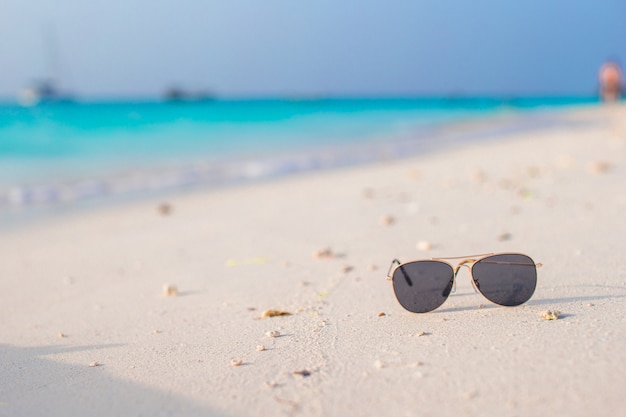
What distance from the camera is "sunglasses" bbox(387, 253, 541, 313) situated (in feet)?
8.54

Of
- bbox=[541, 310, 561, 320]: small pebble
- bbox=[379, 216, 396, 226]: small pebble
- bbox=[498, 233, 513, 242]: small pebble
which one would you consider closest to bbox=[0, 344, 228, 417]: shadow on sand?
bbox=[541, 310, 561, 320]: small pebble

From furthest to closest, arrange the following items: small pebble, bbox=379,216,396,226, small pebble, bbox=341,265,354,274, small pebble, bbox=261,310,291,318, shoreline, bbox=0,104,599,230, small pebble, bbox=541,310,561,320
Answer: shoreline, bbox=0,104,599,230 < small pebble, bbox=379,216,396,226 < small pebble, bbox=341,265,354,274 < small pebble, bbox=261,310,291,318 < small pebble, bbox=541,310,561,320

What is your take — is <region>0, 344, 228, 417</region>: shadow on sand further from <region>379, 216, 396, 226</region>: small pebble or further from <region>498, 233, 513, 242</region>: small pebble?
<region>379, 216, 396, 226</region>: small pebble

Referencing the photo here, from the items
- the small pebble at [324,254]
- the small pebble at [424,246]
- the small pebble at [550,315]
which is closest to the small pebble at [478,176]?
the small pebble at [424,246]

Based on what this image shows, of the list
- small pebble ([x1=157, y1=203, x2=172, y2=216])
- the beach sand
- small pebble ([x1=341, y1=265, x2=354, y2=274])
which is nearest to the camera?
the beach sand

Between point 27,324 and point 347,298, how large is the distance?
1.67 m

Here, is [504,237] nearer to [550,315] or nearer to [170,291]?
[550,315]

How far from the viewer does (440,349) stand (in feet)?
7.48

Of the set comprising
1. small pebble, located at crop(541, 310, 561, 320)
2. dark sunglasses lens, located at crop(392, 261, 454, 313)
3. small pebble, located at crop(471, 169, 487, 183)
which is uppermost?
dark sunglasses lens, located at crop(392, 261, 454, 313)

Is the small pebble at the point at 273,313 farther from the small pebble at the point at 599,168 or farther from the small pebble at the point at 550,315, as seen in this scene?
the small pebble at the point at 599,168

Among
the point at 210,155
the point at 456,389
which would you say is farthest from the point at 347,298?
A: the point at 210,155

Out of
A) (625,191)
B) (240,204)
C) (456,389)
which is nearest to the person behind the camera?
(456,389)

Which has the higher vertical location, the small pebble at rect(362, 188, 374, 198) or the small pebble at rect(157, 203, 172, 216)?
the small pebble at rect(362, 188, 374, 198)

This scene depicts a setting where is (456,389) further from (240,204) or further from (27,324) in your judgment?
(240,204)
